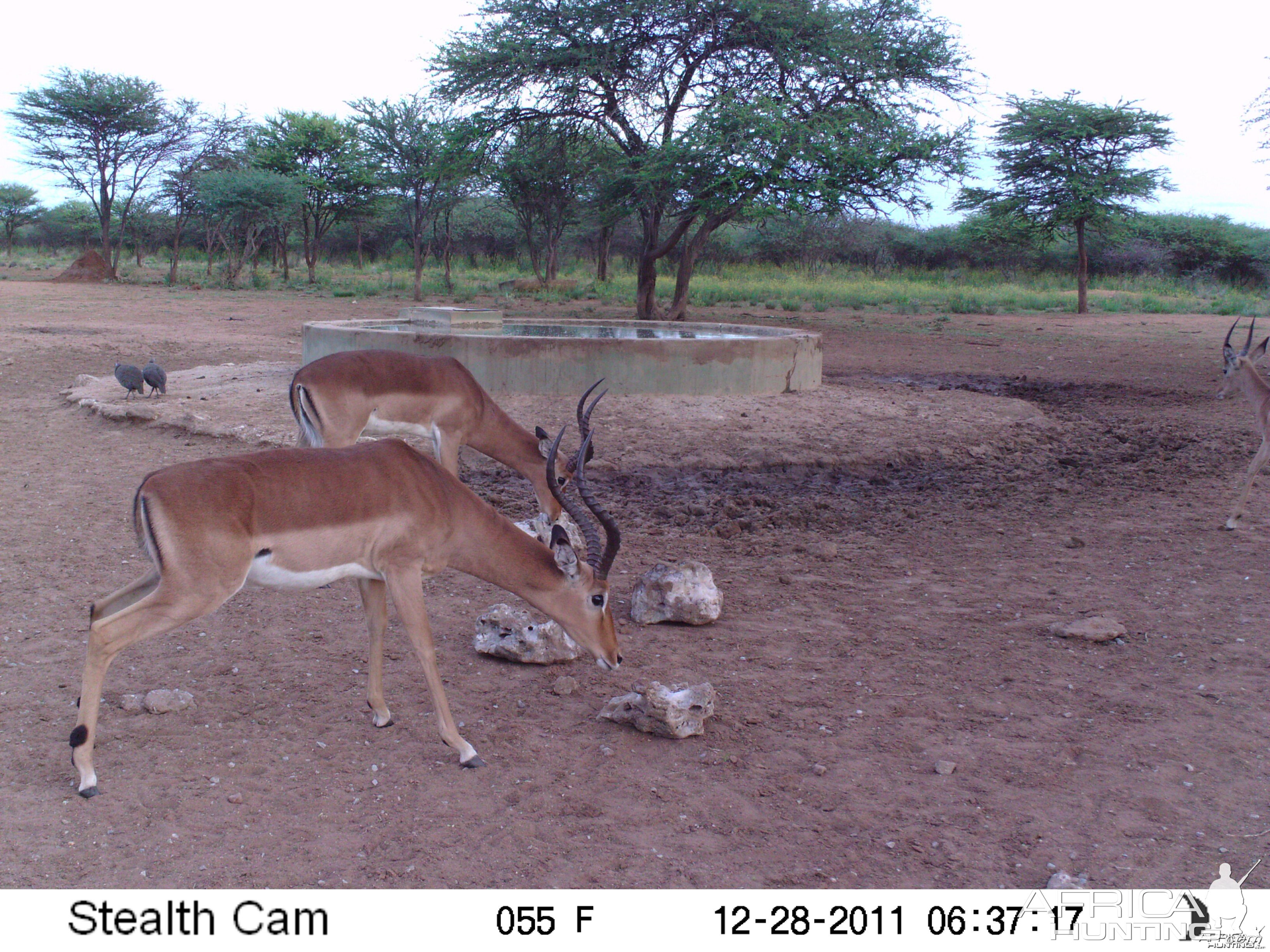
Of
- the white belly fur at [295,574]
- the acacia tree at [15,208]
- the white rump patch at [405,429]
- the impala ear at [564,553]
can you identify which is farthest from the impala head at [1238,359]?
the acacia tree at [15,208]

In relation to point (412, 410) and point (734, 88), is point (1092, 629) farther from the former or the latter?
point (734, 88)

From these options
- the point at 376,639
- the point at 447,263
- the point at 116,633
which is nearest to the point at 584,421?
the point at 376,639

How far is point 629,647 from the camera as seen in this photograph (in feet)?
16.2

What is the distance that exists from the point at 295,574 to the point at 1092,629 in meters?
3.64

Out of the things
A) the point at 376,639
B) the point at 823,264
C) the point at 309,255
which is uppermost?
the point at 823,264

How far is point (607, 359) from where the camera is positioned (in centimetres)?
995

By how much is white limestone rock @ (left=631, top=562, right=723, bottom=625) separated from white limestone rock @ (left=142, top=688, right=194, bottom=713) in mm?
Answer: 2112

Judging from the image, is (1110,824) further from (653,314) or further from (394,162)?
(394,162)

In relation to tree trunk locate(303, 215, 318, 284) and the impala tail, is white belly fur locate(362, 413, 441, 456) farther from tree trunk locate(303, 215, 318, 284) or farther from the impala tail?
tree trunk locate(303, 215, 318, 284)

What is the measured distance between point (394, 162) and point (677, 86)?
10.9m

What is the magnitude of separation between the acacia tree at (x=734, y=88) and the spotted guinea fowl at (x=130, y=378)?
10.6m

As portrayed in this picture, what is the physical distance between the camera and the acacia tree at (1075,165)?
25.0m

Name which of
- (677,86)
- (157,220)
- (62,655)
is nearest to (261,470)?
(62,655)

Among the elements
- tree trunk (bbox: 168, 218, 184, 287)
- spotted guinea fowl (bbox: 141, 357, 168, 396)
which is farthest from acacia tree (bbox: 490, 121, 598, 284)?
spotted guinea fowl (bbox: 141, 357, 168, 396)
